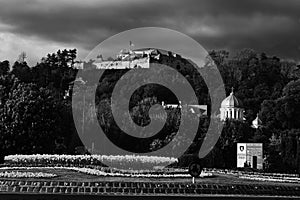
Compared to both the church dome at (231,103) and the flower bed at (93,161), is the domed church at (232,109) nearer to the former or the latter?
the church dome at (231,103)

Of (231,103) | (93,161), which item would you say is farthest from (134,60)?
(93,161)

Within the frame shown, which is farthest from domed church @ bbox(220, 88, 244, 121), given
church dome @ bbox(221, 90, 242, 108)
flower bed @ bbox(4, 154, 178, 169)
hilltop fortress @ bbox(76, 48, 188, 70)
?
flower bed @ bbox(4, 154, 178, 169)

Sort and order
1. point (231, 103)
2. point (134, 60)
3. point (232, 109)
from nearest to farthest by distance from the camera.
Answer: point (232, 109)
point (231, 103)
point (134, 60)

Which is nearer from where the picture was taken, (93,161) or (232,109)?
(93,161)

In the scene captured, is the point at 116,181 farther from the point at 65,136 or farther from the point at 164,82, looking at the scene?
the point at 164,82

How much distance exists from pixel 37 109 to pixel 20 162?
9906mm

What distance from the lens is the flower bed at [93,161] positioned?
26.3 metres

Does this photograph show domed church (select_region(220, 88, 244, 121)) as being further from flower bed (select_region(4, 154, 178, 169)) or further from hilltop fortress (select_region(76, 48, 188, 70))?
flower bed (select_region(4, 154, 178, 169))

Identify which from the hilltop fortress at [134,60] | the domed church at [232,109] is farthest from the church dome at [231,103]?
the hilltop fortress at [134,60]

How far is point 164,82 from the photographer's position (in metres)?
73.9

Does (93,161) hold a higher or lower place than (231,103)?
lower

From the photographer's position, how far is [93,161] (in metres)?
27.2

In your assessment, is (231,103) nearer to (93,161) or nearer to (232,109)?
(232,109)

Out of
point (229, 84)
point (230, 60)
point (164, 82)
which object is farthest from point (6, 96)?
point (230, 60)
